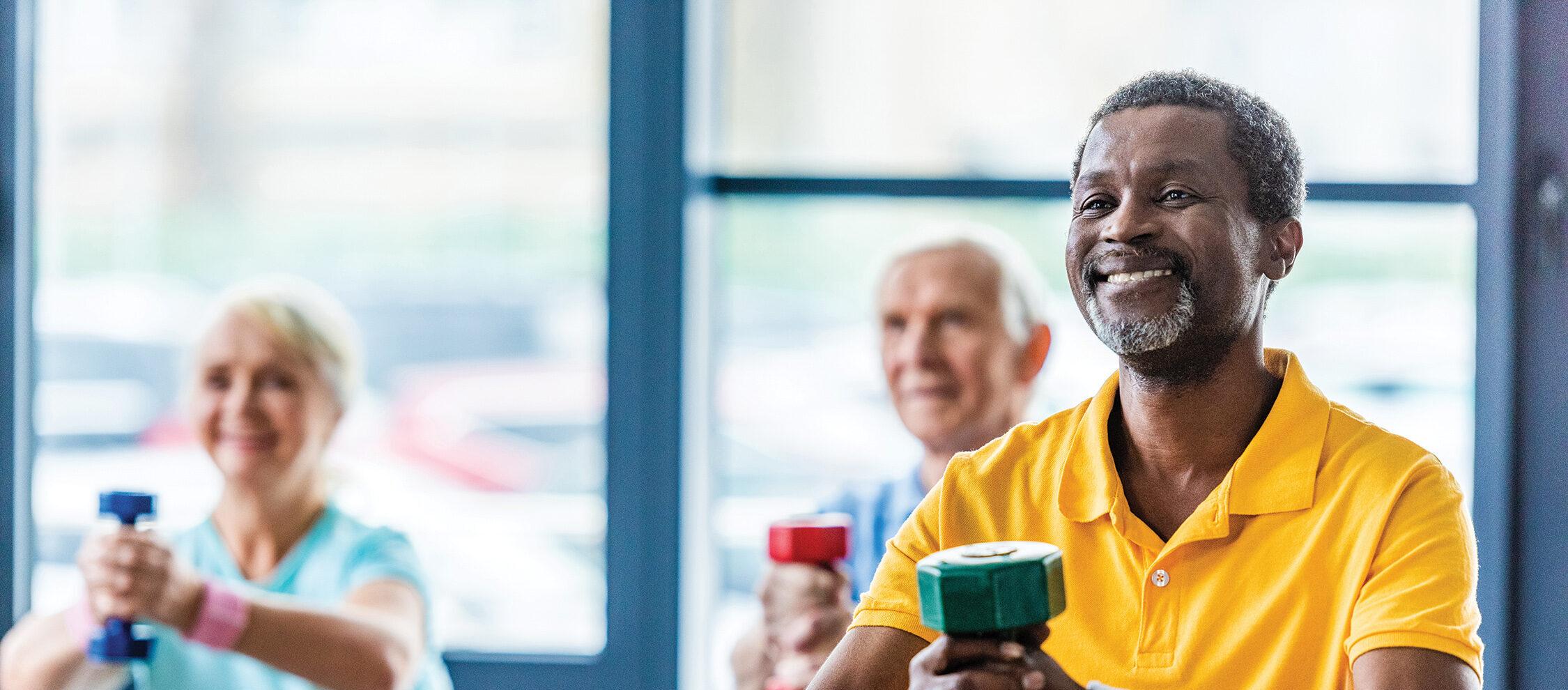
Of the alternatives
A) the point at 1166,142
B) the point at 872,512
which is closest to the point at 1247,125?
the point at 1166,142

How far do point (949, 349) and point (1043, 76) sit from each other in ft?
1.66

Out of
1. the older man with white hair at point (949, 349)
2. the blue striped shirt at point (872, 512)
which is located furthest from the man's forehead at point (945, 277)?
the blue striped shirt at point (872, 512)

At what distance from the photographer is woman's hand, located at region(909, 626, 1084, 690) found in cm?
79

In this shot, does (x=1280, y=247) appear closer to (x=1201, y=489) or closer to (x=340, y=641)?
(x=1201, y=489)

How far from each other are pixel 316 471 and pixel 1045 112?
1150 mm

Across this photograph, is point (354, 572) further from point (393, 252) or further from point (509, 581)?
point (393, 252)

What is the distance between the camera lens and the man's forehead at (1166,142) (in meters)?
0.97

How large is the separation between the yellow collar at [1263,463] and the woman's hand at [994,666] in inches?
8.1

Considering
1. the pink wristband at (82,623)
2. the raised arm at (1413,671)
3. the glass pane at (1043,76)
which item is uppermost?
the glass pane at (1043,76)

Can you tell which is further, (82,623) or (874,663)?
(82,623)

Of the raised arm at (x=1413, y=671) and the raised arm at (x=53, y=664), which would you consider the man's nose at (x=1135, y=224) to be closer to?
the raised arm at (x=1413, y=671)

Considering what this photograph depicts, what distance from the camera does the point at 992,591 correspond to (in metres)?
0.77

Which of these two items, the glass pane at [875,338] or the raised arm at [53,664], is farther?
the glass pane at [875,338]

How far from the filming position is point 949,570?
2.54 feet
